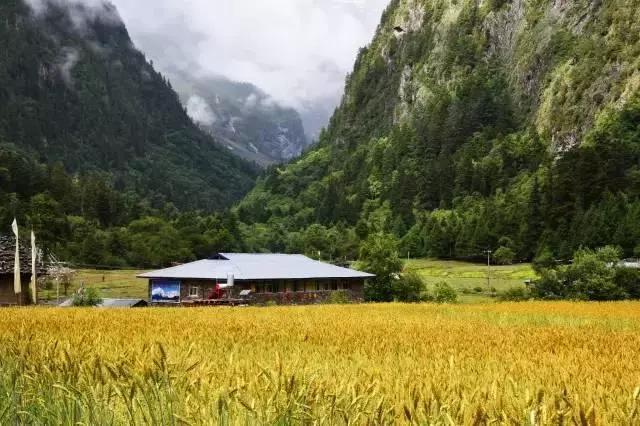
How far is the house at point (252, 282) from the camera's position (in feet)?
207

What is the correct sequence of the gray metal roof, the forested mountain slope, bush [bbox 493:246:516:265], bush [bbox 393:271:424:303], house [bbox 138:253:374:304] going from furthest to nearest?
1. the forested mountain slope
2. bush [bbox 493:246:516:265]
3. bush [bbox 393:271:424:303]
4. the gray metal roof
5. house [bbox 138:253:374:304]

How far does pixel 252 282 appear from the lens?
6469 centimetres

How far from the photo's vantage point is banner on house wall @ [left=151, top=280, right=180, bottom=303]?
210ft

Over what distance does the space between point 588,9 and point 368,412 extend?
618ft

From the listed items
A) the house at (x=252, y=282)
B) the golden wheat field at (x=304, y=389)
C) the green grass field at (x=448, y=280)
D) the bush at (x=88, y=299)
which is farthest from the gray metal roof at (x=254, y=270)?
the golden wheat field at (x=304, y=389)

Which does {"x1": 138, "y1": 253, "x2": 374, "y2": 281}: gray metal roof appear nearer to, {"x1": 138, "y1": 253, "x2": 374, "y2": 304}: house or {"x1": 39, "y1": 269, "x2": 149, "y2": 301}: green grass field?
{"x1": 138, "y1": 253, "x2": 374, "y2": 304}: house

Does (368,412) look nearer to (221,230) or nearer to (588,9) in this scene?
(221,230)

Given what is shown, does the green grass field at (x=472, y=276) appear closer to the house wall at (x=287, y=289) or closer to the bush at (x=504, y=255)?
the bush at (x=504, y=255)

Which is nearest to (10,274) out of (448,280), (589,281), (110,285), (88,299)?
(88,299)

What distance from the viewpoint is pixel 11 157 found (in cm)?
14762

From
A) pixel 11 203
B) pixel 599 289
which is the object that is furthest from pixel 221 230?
pixel 599 289

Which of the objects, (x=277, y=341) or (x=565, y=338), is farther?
(x=565, y=338)

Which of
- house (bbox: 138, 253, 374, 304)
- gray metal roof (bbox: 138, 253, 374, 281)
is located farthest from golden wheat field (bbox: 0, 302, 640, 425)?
gray metal roof (bbox: 138, 253, 374, 281)

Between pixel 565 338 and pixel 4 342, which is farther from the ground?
pixel 4 342
